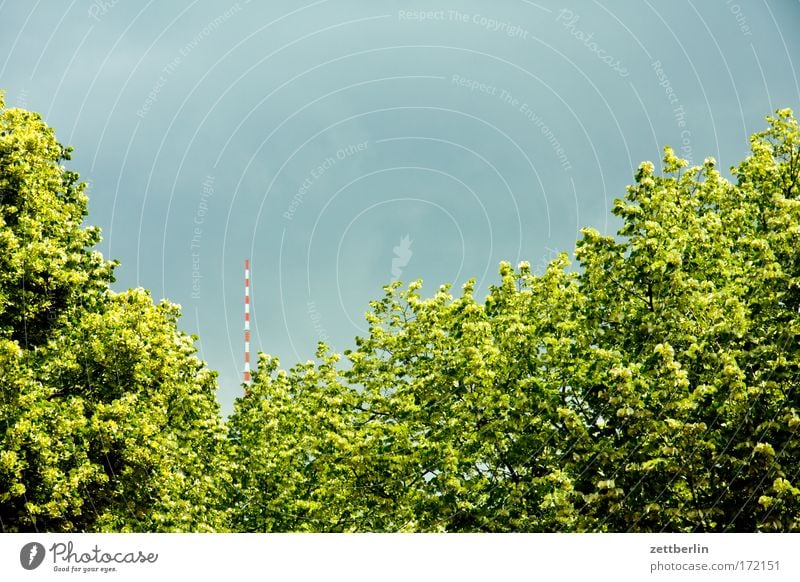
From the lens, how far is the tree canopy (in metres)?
27.0

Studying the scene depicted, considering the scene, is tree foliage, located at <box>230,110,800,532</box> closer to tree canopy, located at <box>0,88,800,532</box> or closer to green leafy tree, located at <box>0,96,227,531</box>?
tree canopy, located at <box>0,88,800,532</box>

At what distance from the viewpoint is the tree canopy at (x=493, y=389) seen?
27047 mm

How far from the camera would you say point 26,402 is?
3030 centimetres
